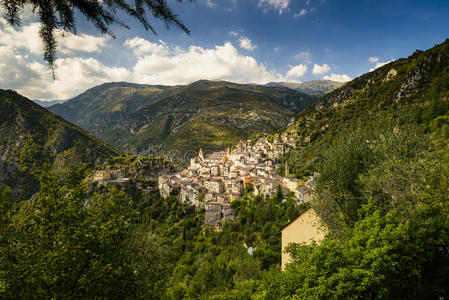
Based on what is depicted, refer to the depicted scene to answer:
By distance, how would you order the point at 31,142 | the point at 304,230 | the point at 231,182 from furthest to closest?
the point at 31,142
the point at 231,182
the point at 304,230

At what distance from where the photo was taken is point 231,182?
2709 inches

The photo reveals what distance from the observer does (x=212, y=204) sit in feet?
199

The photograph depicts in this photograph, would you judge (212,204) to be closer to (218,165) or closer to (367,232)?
(218,165)

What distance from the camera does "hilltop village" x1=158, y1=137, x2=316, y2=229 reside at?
53.7 metres

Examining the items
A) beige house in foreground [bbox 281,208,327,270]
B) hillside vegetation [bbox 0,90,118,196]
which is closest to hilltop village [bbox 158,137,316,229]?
beige house in foreground [bbox 281,208,327,270]

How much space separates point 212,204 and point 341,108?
252 ft

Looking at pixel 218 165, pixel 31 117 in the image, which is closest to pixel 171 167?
pixel 218 165

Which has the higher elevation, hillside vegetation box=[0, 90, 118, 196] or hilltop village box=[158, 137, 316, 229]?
hillside vegetation box=[0, 90, 118, 196]

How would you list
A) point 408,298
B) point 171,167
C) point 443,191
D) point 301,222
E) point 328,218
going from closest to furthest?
point 408,298
point 443,191
point 328,218
point 301,222
point 171,167

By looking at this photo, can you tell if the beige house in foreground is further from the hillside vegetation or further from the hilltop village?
the hillside vegetation

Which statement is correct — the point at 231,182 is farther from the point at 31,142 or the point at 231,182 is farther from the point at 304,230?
the point at 31,142

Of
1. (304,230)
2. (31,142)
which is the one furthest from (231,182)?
(31,142)

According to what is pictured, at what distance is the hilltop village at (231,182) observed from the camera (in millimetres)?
53656

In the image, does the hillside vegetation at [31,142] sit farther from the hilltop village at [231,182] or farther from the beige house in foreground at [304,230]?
the beige house in foreground at [304,230]
